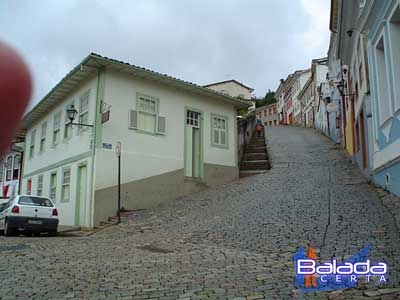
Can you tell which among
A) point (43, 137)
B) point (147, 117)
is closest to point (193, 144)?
point (147, 117)

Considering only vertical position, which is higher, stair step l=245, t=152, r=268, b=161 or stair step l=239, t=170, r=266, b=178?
stair step l=245, t=152, r=268, b=161

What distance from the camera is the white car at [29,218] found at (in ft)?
44.0

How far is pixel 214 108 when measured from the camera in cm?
1944

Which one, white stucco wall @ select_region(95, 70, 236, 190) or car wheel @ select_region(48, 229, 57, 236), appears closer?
car wheel @ select_region(48, 229, 57, 236)

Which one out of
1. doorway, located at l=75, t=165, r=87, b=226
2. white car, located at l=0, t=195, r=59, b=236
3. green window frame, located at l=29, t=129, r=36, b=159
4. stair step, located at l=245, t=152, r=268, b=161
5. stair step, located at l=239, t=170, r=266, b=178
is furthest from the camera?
green window frame, located at l=29, t=129, r=36, b=159

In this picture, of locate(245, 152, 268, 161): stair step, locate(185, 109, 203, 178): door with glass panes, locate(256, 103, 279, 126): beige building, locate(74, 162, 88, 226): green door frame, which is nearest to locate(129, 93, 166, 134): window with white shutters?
locate(185, 109, 203, 178): door with glass panes

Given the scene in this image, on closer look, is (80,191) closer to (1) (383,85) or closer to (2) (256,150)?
(1) (383,85)

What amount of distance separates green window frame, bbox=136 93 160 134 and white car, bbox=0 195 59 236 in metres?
4.65

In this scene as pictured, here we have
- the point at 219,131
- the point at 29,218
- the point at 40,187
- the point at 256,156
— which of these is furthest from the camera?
the point at 256,156

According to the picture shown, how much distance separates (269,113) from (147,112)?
2781 inches

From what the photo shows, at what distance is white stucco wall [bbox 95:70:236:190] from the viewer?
14867 millimetres

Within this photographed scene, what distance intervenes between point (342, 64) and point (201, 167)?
8427 millimetres

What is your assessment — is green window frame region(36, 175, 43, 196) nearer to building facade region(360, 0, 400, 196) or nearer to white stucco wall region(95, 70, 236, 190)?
white stucco wall region(95, 70, 236, 190)

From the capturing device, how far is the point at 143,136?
1611 centimetres
